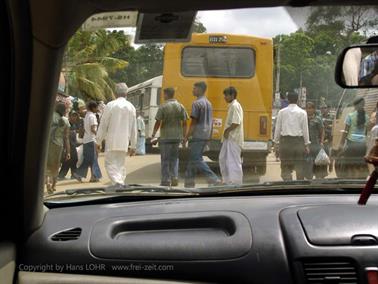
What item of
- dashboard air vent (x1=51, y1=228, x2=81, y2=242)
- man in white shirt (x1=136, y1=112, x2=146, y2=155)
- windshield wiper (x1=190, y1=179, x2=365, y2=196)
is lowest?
dashboard air vent (x1=51, y1=228, x2=81, y2=242)

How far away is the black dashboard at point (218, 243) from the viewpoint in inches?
98.0

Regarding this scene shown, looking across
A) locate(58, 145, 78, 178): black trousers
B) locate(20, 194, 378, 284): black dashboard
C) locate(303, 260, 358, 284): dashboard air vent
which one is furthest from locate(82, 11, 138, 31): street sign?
locate(58, 145, 78, 178): black trousers

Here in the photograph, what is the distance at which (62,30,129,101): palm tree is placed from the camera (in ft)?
9.02

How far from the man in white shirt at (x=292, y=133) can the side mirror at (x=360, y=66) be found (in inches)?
130

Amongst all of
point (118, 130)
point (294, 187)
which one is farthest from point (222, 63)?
point (294, 187)

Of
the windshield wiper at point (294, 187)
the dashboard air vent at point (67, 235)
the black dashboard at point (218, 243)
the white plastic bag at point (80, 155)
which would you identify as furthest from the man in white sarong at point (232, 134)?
the dashboard air vent at point (67, 235)

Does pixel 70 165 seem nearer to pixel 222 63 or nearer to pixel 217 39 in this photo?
pixel 217 39

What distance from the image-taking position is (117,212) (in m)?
2.85

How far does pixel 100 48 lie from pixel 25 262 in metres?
1.59

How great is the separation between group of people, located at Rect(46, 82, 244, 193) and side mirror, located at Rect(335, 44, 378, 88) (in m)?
2.44

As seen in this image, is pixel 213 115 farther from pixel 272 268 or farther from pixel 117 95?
pixel 272 268

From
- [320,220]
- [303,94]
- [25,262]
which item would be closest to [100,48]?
[25,262]

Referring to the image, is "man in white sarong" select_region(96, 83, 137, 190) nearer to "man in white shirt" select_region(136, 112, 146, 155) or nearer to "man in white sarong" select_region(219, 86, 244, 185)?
"man in white shirt" select_region(136, 112, 146, 155)

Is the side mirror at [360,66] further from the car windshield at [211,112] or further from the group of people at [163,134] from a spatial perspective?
the group of people at [163,134]
